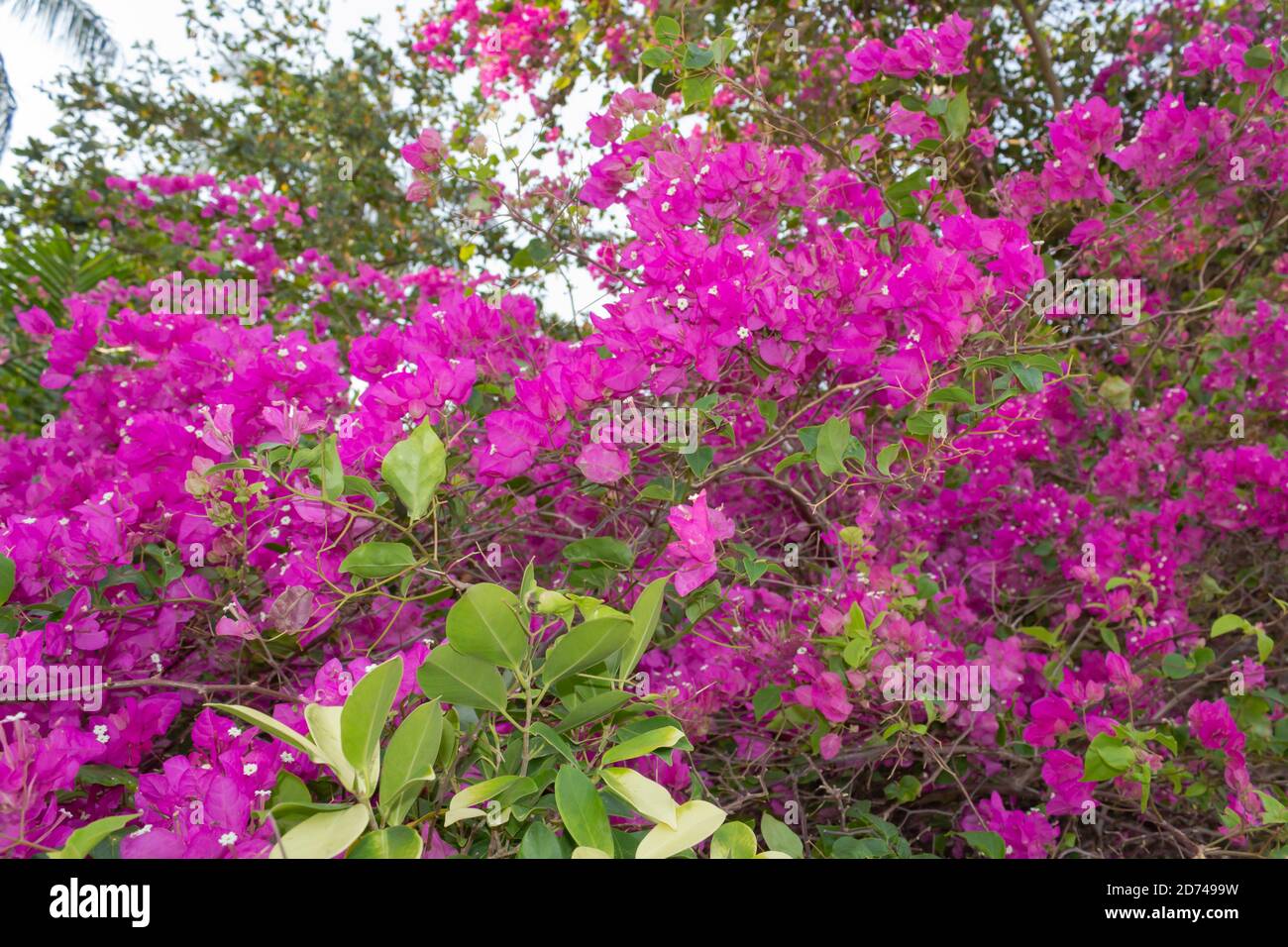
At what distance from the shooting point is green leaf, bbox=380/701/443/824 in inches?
27.9

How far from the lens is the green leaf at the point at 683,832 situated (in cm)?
69

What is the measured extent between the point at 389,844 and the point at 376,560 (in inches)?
16.0

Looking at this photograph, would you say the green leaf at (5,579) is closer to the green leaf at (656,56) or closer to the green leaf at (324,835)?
the green leaf at (324,835)

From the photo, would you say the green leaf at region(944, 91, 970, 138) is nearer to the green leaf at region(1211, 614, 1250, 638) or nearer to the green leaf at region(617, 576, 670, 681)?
the green leaf at region(1211, 614, 1250, 638)

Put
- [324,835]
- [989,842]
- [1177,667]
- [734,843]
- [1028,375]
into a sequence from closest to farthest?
[324,835], [734,843], [1028,375], [989,842], [1177,667]

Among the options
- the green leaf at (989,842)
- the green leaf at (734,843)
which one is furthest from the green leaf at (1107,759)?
the green leaf at (734,843)

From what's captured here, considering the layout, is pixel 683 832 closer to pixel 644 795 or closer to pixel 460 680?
pixel 644 795

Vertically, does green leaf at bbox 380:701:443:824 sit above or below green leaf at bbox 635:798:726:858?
above

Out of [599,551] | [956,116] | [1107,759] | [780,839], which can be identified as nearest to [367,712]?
[780,839]

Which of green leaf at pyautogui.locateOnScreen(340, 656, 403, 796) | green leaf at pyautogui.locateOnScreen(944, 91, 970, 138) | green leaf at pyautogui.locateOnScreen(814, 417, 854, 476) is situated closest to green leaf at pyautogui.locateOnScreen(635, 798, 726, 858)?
green leaf at pyautogui.locateOnScreen(340, 656, 403, 796)

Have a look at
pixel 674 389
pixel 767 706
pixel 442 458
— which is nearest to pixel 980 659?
pixel 767 706

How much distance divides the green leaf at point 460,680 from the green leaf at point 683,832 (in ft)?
0.56

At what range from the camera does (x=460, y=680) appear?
78cm
